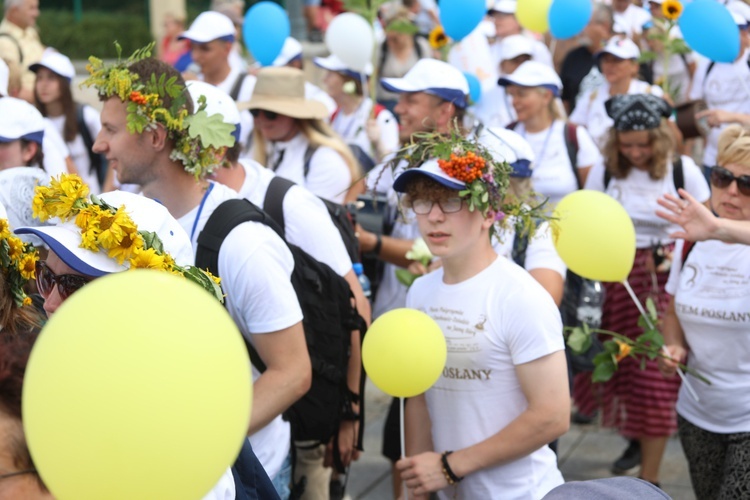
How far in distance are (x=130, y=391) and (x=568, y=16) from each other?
6.97 metres

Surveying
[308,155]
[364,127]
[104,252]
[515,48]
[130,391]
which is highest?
[130,391]

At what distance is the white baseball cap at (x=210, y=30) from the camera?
7809 millimetres

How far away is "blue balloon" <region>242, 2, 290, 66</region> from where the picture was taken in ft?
27.6

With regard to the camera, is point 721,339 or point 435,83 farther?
point 435,83

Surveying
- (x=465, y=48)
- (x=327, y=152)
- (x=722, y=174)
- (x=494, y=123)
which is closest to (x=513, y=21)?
(x=465, y=48)

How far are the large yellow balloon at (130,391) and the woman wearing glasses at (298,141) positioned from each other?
13.0ft

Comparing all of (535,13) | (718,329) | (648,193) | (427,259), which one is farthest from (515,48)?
(718,329)

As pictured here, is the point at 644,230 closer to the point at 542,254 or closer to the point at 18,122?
the point at 542,254

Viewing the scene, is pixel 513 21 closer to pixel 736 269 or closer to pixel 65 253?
pixel 736 269

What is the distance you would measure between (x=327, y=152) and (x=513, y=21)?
4507 mm

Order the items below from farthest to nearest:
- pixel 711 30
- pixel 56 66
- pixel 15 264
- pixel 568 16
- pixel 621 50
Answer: pixel 568 16 < pixel 621 50 < pixel 56 66 < pixel 711 30 < pixel 15 264

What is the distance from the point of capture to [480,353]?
11.6ft

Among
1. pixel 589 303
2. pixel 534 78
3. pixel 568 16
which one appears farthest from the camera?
pixel 568 16

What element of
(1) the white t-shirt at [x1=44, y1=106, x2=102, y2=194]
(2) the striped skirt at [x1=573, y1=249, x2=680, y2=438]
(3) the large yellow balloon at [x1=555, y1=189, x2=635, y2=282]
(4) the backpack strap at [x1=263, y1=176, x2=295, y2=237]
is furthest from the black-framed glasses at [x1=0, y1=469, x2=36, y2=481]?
(1) the white t-shirt at [x1=44, y1=106, x2=102, y2=194]
